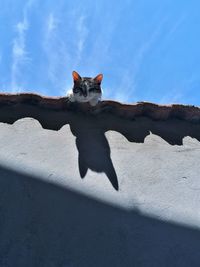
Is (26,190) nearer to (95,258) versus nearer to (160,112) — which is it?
(95,258)

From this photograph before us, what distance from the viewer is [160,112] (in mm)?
3186

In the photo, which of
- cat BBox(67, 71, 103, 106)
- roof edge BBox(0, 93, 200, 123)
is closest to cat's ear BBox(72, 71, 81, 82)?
cat BBox(67, 71, 103, 106)

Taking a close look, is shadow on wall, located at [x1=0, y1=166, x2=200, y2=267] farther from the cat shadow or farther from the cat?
the cat

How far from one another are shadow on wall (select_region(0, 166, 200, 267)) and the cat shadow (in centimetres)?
25

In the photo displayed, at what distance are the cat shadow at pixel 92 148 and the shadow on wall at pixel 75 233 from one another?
0.25 metres

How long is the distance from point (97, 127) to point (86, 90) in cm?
45

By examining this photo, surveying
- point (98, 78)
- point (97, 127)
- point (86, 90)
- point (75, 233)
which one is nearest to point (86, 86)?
point (86, 90)

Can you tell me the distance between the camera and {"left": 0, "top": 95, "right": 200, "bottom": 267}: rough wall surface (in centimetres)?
216

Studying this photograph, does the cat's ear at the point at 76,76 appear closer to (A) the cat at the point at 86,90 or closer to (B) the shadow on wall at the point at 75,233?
(A) the cat at the point at 86,90

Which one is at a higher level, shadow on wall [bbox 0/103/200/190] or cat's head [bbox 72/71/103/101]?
cat's head [bbox 72/71/103/101]

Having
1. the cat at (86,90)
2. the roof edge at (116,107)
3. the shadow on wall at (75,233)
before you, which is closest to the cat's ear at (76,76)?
the cat at (86,90)

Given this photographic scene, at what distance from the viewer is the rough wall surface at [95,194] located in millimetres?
2164

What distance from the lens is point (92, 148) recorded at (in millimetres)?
2801

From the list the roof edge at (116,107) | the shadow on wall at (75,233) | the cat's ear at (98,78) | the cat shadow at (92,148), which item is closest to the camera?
the shadow on wall at (75,233)
